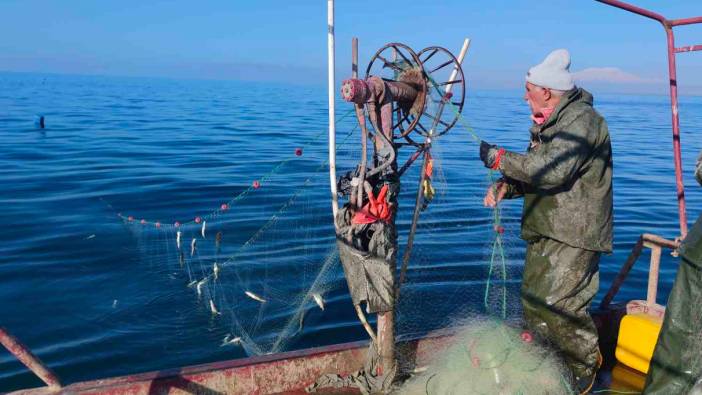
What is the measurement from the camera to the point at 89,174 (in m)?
14.6

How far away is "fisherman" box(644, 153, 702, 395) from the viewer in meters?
3.26

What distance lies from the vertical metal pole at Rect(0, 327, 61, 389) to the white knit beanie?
3539 millimetres

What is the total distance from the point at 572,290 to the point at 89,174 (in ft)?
44.8

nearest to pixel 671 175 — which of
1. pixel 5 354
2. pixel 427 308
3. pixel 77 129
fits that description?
pixel 427 308

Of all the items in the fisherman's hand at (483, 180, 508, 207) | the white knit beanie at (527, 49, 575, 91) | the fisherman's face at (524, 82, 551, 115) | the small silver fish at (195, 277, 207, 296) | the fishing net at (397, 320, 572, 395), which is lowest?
the small silver fish at (195, 277, 207, 296)

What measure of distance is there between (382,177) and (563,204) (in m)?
1.25

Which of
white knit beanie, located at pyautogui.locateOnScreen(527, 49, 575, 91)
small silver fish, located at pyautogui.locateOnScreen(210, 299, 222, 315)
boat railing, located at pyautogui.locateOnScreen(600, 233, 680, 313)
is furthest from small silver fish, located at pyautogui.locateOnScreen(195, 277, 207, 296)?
white knit beanie, located at pyautogui.locateOnScreen(527, 49, 575, 91)

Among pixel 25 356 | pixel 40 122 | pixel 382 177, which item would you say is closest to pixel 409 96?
pixel 382 177

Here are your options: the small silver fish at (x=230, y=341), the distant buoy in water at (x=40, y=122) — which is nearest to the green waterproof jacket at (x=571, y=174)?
the small silver fish at (x=230, y=341)

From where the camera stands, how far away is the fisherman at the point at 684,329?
326cm

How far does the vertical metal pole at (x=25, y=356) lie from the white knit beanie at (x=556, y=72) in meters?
3.54

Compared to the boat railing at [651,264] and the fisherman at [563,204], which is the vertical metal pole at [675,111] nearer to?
the boat railing at [651,264]

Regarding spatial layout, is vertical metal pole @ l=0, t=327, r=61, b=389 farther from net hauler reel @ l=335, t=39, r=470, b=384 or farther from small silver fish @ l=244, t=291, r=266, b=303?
small silver fish @ l=244, t=291, r=266, b=303

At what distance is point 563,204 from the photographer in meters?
3.80
